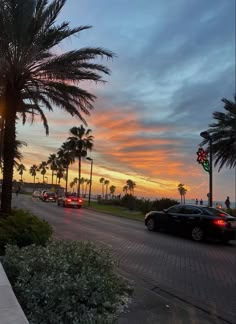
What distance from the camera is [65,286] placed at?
5098mm

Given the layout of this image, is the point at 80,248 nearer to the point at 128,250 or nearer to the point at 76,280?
the point at 76,280

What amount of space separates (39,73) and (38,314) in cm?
1233

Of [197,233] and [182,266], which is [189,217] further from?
[182,266]

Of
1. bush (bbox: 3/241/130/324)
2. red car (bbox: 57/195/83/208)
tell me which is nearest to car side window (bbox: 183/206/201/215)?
bush (bbox: 3/241/130/324)

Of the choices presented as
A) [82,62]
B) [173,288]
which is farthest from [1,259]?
[82,62]

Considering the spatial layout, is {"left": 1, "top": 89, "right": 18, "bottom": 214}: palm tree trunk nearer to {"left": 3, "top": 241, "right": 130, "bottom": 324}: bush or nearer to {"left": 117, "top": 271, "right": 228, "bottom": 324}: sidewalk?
{"left": 117, "top": 271, "right": 228, "bottom": 324}: sidewalk

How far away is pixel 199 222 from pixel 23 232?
9955mm

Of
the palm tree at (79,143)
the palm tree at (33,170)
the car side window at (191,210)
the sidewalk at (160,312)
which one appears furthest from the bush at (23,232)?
the palm tree at (33,170)

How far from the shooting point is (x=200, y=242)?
17875 mm

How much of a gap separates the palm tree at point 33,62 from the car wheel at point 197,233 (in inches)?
276

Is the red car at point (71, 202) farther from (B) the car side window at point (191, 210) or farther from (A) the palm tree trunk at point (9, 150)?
(A) the palm tree trunk at point (9, 150)

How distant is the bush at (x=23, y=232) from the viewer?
9.48 m

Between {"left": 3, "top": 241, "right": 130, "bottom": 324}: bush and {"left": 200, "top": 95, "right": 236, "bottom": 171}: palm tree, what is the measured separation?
28219mm

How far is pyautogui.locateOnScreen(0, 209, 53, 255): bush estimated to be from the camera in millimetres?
9477
